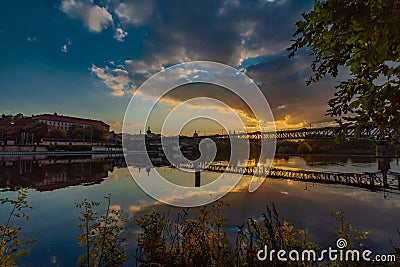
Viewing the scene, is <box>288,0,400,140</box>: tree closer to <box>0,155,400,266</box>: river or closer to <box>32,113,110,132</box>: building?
<box>0,155,400,266</box>: river

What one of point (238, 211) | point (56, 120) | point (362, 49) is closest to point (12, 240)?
point (362, 49)

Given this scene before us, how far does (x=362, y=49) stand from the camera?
270cm

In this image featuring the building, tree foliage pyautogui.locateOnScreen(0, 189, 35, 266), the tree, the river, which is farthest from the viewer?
the building

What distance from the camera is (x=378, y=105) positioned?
10.8 feet

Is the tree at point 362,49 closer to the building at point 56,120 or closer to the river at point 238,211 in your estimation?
the river at point 238,211

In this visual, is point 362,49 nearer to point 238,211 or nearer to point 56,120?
point 238,211

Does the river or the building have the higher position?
the building

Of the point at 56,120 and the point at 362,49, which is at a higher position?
the point at 56,120

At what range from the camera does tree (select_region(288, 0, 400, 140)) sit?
2299 millimetres

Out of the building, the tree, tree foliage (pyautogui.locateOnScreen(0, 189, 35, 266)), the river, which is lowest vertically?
the river

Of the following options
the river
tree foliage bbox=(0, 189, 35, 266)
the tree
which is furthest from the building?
the tree

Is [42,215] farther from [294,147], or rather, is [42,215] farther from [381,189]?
[294,147]

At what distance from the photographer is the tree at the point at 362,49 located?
2.30 meters

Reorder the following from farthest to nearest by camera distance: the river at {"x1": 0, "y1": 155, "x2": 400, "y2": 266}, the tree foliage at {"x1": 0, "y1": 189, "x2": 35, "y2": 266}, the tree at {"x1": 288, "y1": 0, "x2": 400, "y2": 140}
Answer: the river at {"x1": 0, "y1": 155, "x2": 400, "y2": 266}
the tree foliage at {"x1": 0, "y1": 189, "x2": 35, "y2": 266}
the tree at {"x1": 288, "y1": 0, "x2": 400, "y2": 140}
